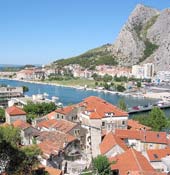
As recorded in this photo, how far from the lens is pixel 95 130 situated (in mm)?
32062

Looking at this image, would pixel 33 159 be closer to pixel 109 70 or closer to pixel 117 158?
pixel 117 158

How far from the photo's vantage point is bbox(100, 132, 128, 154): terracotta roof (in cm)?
2943

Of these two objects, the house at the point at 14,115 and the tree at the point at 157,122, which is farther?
the tree at the point at 157,122

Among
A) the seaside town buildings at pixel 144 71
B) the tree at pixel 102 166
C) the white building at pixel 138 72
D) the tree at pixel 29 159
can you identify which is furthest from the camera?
the white building at pixel 138 72

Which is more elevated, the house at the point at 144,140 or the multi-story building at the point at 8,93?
the house at the point at 144,140

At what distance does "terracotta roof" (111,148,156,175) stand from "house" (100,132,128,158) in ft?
8.50

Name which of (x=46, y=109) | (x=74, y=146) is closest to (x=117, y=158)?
(x=74, y=146)

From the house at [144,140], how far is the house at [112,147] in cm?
168

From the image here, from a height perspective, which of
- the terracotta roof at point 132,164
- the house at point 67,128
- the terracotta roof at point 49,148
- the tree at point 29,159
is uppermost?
the tree at point 29,159

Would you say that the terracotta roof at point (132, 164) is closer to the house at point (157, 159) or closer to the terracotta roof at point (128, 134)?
the house at point (157, 159)

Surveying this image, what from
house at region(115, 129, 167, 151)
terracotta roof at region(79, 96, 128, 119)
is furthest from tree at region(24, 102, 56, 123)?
house at region(115, 129, 167, 151)

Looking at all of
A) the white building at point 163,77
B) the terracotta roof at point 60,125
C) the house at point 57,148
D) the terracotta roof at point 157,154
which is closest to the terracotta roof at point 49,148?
the house at point 57,148

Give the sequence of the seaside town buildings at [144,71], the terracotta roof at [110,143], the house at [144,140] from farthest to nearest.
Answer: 1. the seaside town buildings at [144,71]
2. the house at [144,140]
3. the terracotta roof at [110,143]

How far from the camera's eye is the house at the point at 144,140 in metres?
31.8
